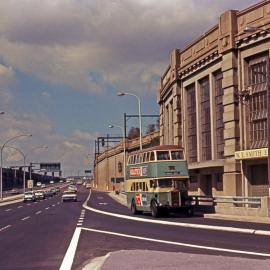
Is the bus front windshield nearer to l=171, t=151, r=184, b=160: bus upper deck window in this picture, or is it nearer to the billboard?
l=171, t=151, r=184, b=160: bus upper deck window

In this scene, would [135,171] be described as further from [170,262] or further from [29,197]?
[29,197]

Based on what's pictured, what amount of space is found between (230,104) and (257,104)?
2.42 meters

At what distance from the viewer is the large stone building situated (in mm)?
41438

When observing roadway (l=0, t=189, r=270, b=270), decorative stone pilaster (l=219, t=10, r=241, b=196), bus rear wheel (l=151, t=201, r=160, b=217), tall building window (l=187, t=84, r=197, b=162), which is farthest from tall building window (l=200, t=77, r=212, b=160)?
roadway (l=0, t=189, r=270, b=270)

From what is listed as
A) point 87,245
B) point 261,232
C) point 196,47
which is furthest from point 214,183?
point 87,245

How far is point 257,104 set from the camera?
1656 inches

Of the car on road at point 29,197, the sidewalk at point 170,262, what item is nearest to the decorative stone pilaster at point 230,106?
the sidewalk at point 170,262

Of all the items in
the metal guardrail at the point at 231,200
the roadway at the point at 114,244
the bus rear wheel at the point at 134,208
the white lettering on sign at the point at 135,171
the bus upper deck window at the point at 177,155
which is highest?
the bus upper deck window at the point at 177,155

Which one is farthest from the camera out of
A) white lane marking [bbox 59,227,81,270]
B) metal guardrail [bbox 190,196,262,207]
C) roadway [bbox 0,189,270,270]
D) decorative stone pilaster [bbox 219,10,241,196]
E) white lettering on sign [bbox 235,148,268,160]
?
decorative stone pilaster [bbox 219,10,241,196]

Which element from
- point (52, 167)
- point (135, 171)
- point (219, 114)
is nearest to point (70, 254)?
point (135, 171)

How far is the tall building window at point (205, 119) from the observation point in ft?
166

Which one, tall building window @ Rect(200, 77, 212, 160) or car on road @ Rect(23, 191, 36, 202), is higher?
tall building window @ Rect(200, 77, 212, 160)

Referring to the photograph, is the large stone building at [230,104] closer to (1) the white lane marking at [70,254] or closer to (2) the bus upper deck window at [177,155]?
(2) the bus upper deck window at [177,155]

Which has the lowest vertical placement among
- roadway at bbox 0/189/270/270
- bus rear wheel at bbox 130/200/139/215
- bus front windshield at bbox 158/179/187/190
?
bus rear wheel at bbox 130/200/139/215
